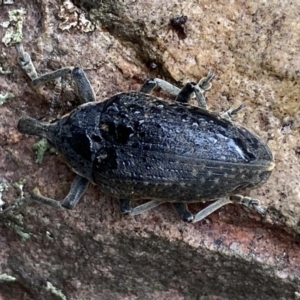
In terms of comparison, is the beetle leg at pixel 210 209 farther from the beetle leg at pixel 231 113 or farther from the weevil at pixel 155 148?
the beetle leg at pixel 231 113

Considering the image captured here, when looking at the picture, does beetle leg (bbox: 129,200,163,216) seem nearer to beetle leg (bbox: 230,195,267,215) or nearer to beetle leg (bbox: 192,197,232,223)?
beetle leg (bbox: 192,197,232,223)

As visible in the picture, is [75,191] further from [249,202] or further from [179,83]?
[249,202]

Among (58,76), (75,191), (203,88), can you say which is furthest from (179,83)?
(75,191)

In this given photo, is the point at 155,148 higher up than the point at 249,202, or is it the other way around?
the point at 155,148

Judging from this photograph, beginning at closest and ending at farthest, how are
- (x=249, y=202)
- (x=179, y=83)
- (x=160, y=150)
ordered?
(x=160, y=150) → (x=249, y=202) → (x=179, y=83)

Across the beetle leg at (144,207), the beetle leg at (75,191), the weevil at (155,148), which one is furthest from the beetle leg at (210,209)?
the beetle leg at (75,191)

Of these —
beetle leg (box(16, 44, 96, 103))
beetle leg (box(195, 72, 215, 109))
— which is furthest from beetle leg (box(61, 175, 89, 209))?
beetle leg (box(195, 72, 215, 109))
